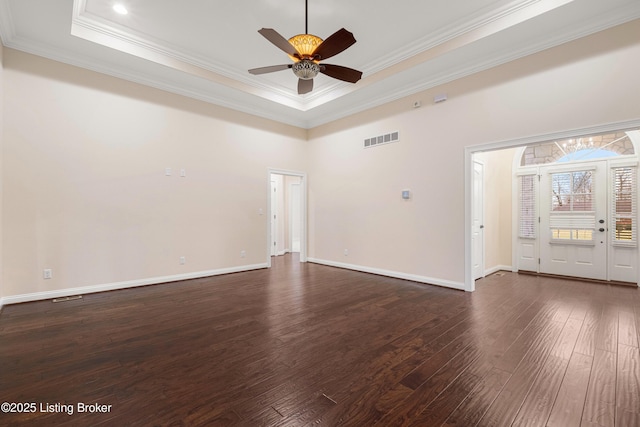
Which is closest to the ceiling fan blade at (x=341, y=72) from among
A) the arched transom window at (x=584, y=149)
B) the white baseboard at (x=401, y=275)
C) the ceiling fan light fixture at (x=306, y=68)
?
the ceiling fan light fixture at (x=306, y=68)

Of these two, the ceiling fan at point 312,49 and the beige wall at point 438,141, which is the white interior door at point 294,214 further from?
the ceiling fan at point 312,49

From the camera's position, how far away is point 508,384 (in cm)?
196

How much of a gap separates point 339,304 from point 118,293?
3.32m

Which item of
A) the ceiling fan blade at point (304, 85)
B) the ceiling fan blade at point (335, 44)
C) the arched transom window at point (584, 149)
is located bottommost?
the arched transom window at point (584, 149)

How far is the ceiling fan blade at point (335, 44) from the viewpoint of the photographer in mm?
2786

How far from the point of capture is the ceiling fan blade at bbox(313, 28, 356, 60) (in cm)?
279

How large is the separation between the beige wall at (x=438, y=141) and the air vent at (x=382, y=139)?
0.09 m

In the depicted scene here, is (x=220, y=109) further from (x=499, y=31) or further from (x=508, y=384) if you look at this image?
(x=508, y=384)

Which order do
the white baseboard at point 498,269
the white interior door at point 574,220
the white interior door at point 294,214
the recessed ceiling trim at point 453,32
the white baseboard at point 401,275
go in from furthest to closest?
the white interior door at point 294,214, the white baseboard at point 498,269, the white interior door at point 574,220, the white baseboard at point 401,275, the recessed ceiling trim at point 453,32

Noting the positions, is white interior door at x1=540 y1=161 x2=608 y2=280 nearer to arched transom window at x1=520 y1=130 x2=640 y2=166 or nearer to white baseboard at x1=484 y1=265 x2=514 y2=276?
arched transom window at x1=520 y1=130 x2=640 y2=166

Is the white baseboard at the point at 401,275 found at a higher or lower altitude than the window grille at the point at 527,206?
lower

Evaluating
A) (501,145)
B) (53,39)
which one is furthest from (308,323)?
(53,39)

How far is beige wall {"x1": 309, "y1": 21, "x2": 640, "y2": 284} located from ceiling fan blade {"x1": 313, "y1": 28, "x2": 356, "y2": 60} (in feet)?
7.77

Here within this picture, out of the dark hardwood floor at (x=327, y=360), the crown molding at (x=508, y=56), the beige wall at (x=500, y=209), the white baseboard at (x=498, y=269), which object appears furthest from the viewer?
the beige wall at (x=500, y=209)
